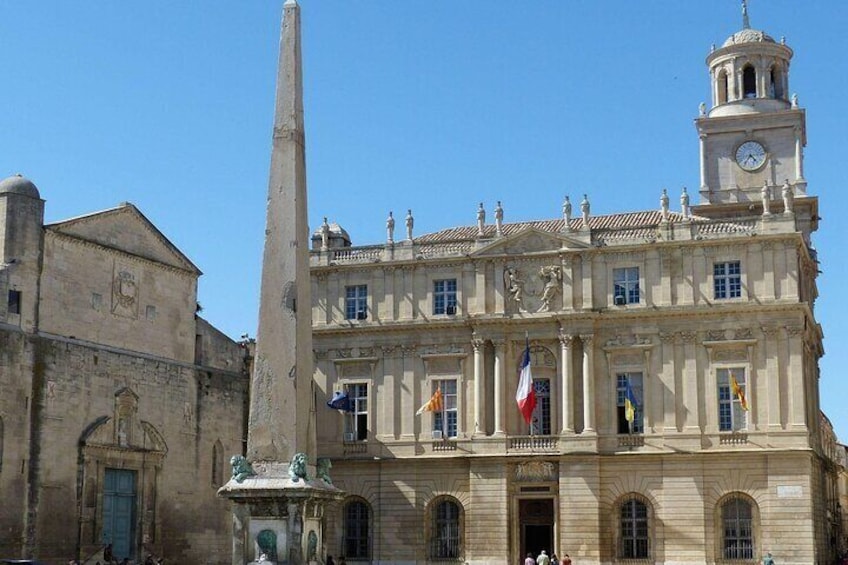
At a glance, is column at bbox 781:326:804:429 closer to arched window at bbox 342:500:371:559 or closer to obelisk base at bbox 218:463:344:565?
arched window at bbox 342:500:371:559

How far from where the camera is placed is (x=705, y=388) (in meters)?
36.7

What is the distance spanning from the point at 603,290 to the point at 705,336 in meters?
3.30

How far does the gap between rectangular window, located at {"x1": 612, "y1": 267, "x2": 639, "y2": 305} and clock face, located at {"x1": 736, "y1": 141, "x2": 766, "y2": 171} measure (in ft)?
34.4

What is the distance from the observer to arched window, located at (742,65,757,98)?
153 feet

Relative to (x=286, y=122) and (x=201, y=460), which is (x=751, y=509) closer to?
(x=201, y=460)

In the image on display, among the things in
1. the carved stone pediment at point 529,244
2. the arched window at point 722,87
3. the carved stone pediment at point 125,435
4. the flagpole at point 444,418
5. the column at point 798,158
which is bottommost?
the carved stone pediment at point 125,435

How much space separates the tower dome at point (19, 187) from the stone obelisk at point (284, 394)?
1636 cm

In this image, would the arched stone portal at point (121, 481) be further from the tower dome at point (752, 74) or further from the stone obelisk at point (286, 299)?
the tower dome at point (752, 74)

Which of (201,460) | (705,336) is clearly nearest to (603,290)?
(705,336)

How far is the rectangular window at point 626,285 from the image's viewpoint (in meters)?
37.8

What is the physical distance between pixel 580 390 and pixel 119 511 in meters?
13.7

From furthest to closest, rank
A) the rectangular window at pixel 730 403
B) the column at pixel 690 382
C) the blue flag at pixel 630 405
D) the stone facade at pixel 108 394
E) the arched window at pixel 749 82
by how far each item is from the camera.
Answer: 1. the arched window at pixel 749 82
2. the column at pixel 690 382
3. the blue flag at pixel 630 405
4. the rectangular window at pixel 730 403
5. the stone facade at pixel 108 394

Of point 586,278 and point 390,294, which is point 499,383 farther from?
point 390,294

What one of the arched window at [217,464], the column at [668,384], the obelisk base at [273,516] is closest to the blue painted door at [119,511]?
the arched window at [217,464]
